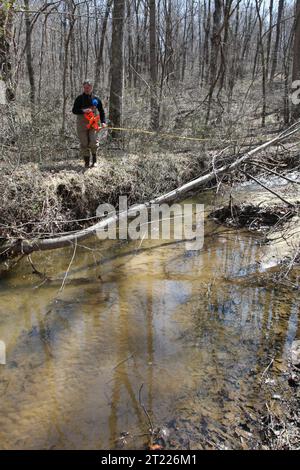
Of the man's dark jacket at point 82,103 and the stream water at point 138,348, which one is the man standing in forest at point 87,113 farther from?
the stream water at point 138,348

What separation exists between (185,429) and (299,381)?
143 cm

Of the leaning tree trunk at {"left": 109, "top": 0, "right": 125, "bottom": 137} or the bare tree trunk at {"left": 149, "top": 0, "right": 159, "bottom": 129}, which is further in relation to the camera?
the bare tree trunk at {"left": 149, "top": 0, "right": 159, "bottom": 129}

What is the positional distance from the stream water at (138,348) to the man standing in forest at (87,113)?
2.61 meters

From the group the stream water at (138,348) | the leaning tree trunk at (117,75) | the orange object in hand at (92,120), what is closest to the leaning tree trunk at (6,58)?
the orange object in hand at (92,120)

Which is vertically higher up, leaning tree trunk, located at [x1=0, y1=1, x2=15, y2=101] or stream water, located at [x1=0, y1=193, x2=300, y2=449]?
leaning tree trunk, located at [x1=0, y1=1, x2=15, y2=101]

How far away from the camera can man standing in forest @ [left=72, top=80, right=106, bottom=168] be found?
8966 millimetres

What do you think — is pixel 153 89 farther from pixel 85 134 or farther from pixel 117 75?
pixel 85 134

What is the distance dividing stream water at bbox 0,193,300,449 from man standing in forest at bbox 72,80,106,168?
2612 mm

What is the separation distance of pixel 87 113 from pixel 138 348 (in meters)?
5.56

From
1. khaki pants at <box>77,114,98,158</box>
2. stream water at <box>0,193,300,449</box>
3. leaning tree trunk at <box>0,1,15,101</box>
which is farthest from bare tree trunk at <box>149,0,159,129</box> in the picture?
stream water at <box>0,193,300,449</box>

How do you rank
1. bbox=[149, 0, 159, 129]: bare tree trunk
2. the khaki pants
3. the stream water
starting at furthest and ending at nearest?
1. bbox=[149, 0, 159, 129]: bare tree trunk
2. the khaki pants
3. the stream water

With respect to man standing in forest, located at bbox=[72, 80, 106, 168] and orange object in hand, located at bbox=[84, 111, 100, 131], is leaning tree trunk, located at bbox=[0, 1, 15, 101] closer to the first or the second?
man standing in forest, located at bbox=[72, 80, 106, 168]

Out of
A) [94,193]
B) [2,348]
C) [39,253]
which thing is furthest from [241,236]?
[2,348]

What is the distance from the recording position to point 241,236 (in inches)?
364
